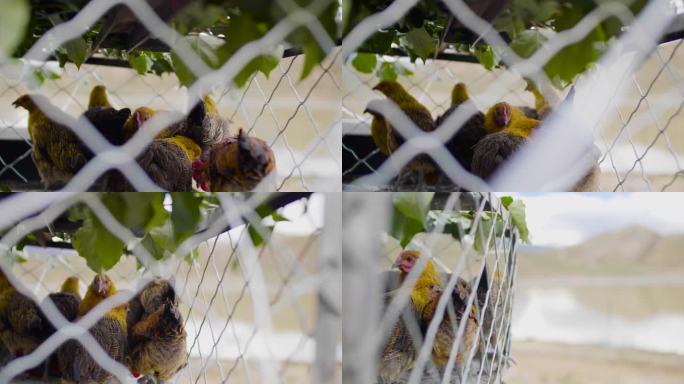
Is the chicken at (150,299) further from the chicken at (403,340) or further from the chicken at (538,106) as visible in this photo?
the chicken at (538,106)

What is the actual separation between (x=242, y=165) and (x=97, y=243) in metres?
0.10

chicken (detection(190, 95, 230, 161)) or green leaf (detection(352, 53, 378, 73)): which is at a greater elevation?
green leaf (detection(352, 53, 378, 73))

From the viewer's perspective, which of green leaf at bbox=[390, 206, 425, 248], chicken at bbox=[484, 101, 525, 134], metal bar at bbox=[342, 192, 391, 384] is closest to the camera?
metal bar at bbox=[342, 192, 391, 384]

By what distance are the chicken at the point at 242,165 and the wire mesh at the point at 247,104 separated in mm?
12

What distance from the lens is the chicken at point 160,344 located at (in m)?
0.49

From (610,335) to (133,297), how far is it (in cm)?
43

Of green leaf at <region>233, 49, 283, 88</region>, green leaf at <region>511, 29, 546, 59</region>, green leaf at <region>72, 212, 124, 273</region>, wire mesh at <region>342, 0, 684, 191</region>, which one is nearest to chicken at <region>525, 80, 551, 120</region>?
wire mesh at <region>342, 0, 684, 191</region>

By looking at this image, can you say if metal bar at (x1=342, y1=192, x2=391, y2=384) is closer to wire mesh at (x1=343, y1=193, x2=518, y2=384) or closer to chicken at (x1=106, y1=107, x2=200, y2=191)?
wire mesh at (x1=343, y1=193, x2=518, y2=384)

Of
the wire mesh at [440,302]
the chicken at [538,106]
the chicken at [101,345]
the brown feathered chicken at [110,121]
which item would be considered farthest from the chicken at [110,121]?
the chicken at [538,106]

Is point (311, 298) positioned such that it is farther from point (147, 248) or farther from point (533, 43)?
point (533, 43)

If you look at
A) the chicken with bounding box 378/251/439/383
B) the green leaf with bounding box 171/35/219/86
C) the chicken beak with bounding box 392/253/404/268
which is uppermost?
the green leaf with bounding box 171/35/219/86

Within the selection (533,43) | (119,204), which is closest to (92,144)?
(119,204)

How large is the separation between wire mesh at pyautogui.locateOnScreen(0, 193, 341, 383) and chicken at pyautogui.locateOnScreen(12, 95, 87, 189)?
2.1 inches

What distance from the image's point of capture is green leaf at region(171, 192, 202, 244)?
1.36ft
